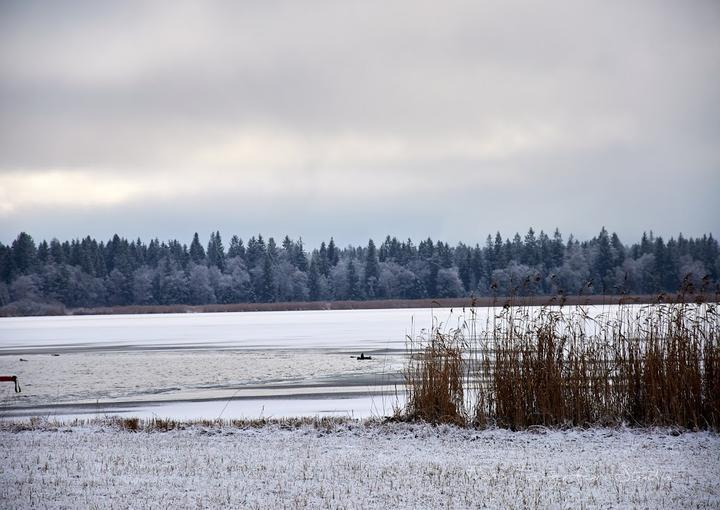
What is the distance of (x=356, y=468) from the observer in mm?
10438

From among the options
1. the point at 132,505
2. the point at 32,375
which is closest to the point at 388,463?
the point at 132,505

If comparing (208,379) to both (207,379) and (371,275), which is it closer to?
(207,379)

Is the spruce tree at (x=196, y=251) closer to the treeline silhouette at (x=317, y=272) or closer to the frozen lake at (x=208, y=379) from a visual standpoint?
the treeline silhouette at (x=317, y=272)

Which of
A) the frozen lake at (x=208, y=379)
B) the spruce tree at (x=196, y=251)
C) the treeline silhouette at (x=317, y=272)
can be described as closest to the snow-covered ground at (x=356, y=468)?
the frozen lake at (x=208, y=379)

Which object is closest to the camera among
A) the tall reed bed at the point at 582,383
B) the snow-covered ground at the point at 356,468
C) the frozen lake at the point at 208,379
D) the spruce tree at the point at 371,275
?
the snow-covered ground at the point at 356,468

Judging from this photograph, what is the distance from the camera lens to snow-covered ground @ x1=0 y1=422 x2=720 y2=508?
8875 millimetres

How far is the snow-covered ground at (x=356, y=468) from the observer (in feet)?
29.1

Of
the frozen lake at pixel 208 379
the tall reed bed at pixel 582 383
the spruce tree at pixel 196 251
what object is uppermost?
the spruce tree at pixel 196 251

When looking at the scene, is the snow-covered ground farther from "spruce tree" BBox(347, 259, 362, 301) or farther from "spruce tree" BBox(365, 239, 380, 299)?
"spruce tree" BBox(347, 259, 362, 301)

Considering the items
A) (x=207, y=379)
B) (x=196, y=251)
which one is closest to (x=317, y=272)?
(x=196, y=251)

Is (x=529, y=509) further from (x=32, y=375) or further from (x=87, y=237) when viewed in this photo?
(x=87, y=237)

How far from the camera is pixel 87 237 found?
176m

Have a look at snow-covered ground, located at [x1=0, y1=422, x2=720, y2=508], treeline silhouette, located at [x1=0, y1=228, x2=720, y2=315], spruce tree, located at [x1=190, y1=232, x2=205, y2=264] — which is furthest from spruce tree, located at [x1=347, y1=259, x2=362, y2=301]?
snow-covered ground, located at [x1=0, y1=422, x2=720, y2=508]

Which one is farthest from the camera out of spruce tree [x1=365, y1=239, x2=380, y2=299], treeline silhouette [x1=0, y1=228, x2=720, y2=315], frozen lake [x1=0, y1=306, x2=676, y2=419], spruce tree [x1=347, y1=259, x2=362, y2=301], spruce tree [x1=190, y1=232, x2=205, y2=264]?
spruce tree [x1=190, y1=232, x2=205, y2=264]
